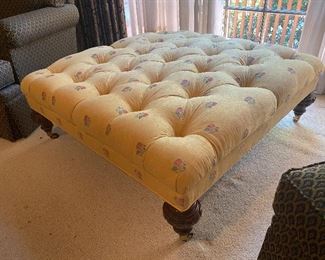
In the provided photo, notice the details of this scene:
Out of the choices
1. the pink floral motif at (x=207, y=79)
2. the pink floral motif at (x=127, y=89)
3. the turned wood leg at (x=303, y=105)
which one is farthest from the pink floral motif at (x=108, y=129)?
the turned wood leg at (x=303, y=105)

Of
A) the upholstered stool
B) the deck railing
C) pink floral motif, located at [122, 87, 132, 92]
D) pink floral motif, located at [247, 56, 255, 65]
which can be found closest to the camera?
the upholstered stool

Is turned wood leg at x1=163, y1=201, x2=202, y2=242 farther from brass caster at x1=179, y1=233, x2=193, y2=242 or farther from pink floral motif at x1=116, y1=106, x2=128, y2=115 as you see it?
pink floral motif at x1=116, y1=106, x2=128, y2=115

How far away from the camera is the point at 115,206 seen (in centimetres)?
119

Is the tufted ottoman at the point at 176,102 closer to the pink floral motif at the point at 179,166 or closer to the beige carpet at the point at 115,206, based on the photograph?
the pink floral motif at the point at 179,166

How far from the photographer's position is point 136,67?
1.28 meters

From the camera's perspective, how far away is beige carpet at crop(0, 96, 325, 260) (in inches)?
40.1

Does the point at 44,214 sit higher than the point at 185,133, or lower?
lower

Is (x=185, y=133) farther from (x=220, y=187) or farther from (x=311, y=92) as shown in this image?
(x=311, y=92)

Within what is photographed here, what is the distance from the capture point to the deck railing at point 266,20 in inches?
86.0

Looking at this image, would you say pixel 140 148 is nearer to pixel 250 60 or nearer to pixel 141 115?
pixel 141 115

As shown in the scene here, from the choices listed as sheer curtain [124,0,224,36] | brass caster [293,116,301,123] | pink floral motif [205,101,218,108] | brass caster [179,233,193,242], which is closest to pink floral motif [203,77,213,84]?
pink floral motif [205,101,218,108]

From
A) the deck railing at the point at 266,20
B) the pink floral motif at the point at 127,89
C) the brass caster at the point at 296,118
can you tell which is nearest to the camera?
the pink floral motif at the point at 127,89

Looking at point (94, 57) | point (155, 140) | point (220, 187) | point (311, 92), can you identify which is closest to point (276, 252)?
point (155, 140)

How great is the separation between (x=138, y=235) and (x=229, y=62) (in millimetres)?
820
